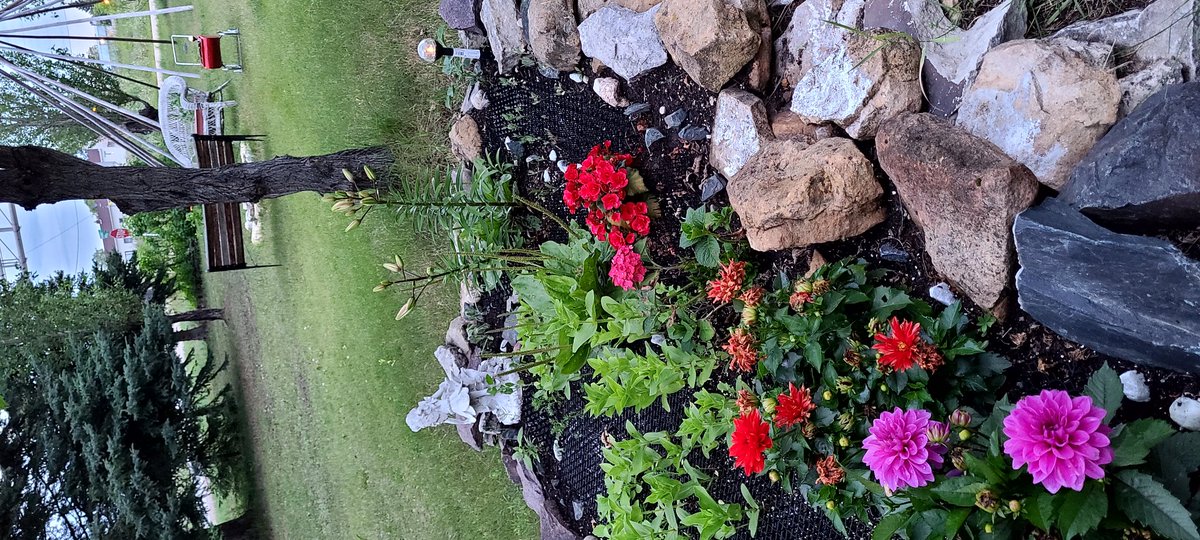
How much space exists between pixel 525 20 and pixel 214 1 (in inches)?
222

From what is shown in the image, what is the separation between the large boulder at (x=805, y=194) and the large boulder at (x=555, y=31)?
1206 millimetres

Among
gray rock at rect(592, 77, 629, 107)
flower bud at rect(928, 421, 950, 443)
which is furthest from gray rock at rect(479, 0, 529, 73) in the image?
flower bud at rect(928, 421, 950, 443)

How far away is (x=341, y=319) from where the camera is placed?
563 centimetres

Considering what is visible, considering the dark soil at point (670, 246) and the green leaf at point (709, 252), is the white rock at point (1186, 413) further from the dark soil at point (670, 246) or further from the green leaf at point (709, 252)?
the green leaf at point (709, 252)

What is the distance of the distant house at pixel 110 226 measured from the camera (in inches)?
352

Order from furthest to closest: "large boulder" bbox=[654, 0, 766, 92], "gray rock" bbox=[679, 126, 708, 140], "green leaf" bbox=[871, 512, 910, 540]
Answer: "gray rock" bbox=[679, 126, 708, 140] → "large boulder" bbox=[654, 0, 766, 92] → "green leaf" bbox=[871, 512, 910, 540]

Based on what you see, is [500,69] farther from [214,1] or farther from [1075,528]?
[214,1]

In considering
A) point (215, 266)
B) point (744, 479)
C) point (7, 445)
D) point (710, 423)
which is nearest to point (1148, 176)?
point (710, 423)

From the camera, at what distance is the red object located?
6.24 meters

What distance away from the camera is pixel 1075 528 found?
1.52 m

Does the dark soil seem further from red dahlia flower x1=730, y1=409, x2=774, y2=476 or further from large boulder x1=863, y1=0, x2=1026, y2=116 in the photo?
red dahlia flower x1=730, y1=409, x2=774, y2=476

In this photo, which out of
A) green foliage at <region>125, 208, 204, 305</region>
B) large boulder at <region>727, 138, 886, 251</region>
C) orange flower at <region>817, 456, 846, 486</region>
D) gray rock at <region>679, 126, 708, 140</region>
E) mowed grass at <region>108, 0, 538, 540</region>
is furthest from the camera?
green foliage at <region>125, 208, 204, 305</region>

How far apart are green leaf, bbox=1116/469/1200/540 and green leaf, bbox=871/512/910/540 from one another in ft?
1.56

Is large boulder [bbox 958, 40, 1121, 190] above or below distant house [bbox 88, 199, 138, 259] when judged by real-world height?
above
